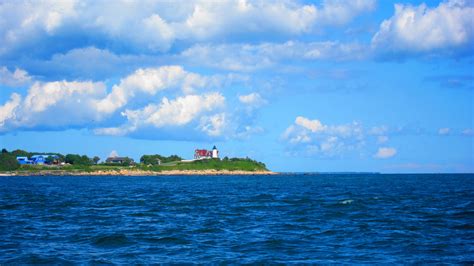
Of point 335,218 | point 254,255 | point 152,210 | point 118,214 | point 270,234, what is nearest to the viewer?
point 254,255

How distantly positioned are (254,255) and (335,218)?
18347 mm

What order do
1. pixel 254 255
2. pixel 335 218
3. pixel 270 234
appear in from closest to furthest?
pixel 254 255 < pixel 270 234 < pixel 335 218

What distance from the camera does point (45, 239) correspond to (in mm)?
32312

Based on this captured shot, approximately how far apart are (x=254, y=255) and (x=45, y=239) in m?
14.2

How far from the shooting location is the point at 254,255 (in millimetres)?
27109

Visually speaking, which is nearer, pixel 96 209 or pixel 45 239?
pixel 45 239

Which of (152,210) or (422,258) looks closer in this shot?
(422,258)

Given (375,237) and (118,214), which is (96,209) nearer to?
(118,214)

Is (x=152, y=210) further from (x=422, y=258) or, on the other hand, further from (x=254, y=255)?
(x=422, y=258)

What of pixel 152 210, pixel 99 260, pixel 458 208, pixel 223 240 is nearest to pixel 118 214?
pixel 152 210

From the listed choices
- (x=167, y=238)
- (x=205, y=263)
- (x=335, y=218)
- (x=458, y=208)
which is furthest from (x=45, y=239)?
(x=458, y=208)

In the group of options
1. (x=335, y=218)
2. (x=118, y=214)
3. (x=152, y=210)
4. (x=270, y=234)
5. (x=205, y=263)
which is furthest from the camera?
(x=152, y=210)

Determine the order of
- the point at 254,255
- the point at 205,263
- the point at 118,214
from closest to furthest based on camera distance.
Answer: the point at 205,263
the point at 254,255
the point at 118,214

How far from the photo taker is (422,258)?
26406mm
